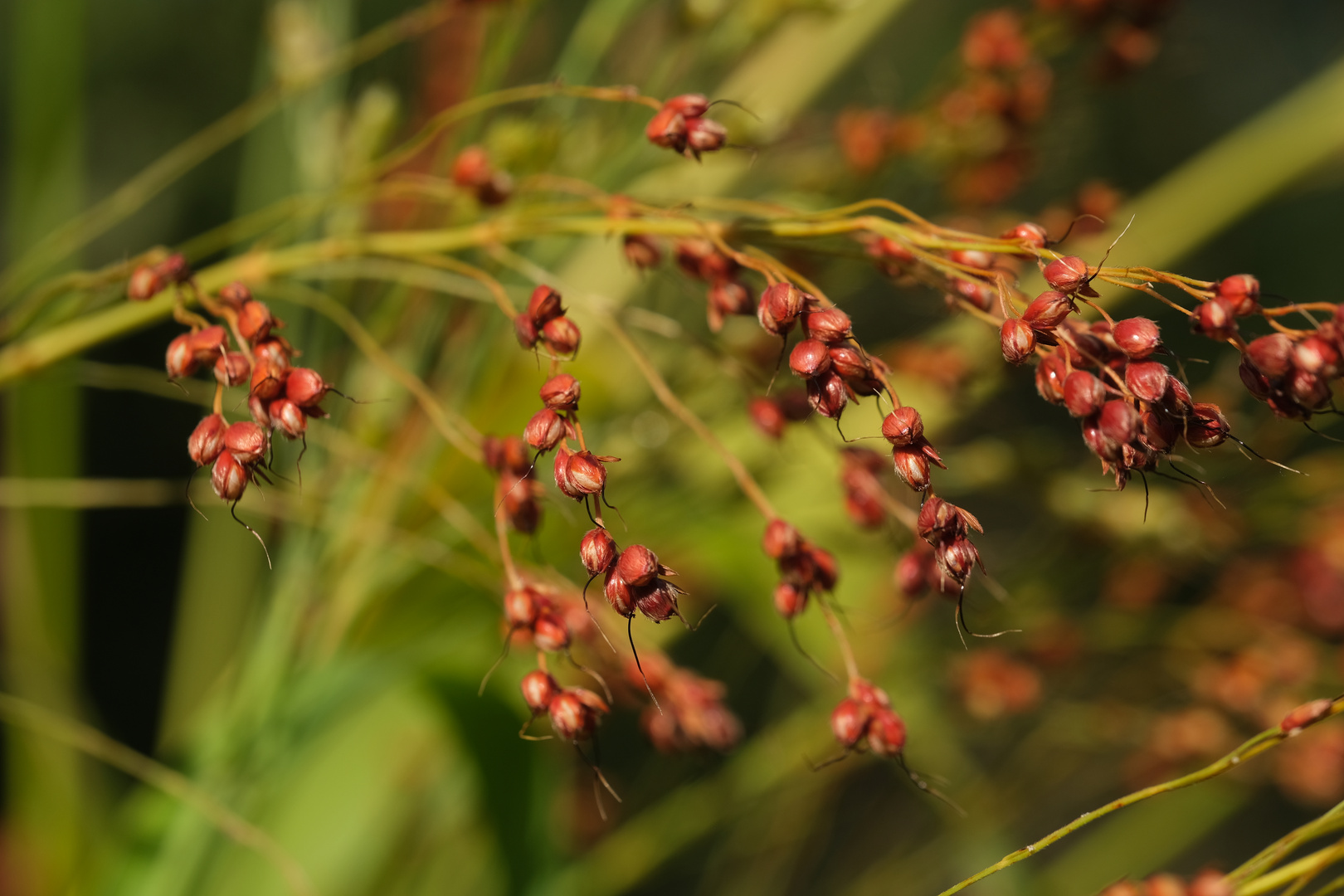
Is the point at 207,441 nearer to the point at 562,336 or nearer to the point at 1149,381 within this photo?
the point at 562,336

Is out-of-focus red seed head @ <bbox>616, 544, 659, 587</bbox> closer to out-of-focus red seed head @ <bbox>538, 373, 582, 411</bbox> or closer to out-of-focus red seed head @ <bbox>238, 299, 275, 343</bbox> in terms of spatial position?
out-of-focus red seed head @ <bbox>538, 373, 582, 411</bbox>

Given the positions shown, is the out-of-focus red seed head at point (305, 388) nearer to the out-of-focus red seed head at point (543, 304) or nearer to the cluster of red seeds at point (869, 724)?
the out-of-focus red seed head at point (543, 304)

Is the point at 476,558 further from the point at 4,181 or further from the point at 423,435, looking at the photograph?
the point at 4,181

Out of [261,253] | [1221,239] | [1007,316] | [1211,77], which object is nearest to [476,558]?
[261,253]

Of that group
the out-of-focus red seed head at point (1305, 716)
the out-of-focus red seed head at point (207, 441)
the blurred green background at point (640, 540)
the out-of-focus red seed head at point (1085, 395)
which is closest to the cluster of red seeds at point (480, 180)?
the blurred green background at point (640, 540)

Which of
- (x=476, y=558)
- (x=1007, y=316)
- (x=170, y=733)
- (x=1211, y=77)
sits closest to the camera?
(x=1007, y=316)
